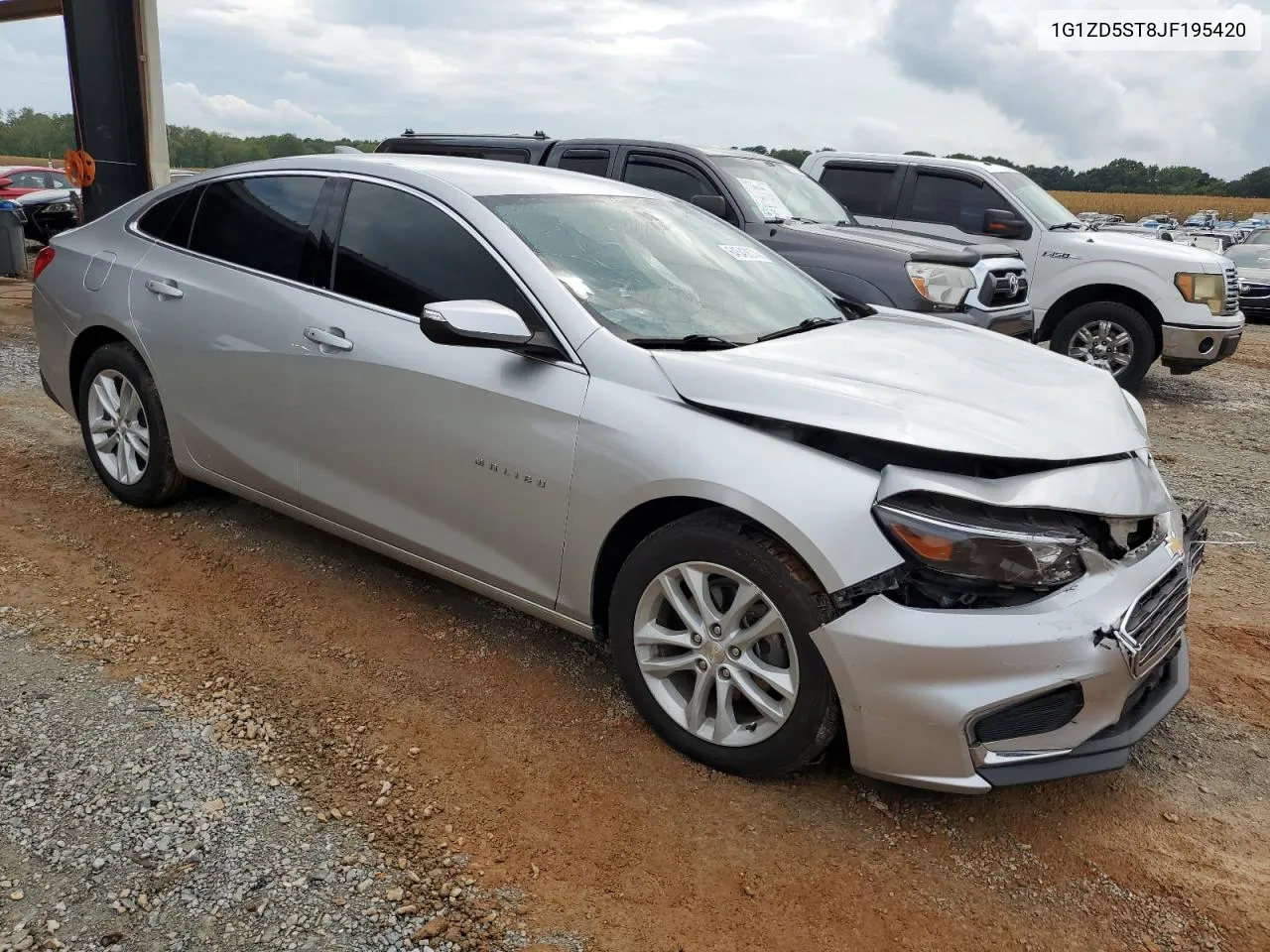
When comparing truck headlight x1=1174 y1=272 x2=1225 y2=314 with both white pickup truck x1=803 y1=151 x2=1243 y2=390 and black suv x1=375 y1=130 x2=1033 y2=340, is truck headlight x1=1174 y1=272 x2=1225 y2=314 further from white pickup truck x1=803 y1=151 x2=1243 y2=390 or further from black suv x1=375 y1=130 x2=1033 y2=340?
black suv x1=375 y1=130 x2=1033 y2=340

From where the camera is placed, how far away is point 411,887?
95.4 inches

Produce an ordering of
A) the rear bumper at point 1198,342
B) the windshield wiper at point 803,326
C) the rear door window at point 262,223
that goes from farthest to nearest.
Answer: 1. the rear bumper at point 1198,342
2. the rear door window at point 262,223
3. the windshield wiper at point 803,326

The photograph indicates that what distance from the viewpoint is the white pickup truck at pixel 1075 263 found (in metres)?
8.93

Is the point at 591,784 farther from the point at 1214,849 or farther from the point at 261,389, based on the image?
the point at 261,389

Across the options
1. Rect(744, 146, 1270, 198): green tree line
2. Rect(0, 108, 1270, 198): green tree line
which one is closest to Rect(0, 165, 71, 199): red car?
Rect(0, 108, 1270, 198): green tree line

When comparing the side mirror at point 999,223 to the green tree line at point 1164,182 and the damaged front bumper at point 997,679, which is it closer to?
the damaged front bumper at point 997,679

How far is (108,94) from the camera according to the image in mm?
10734

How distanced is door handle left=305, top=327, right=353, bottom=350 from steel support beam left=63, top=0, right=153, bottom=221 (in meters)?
8.79

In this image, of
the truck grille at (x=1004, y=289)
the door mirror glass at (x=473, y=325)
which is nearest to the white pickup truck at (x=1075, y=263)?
the truck grille at (x=1004, y=289)

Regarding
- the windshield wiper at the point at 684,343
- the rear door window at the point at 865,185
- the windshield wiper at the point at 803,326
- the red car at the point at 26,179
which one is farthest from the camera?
the red car at the point at 26,179

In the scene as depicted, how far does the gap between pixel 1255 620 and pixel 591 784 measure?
3025mm

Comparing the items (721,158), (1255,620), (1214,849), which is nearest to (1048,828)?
(1214,849)

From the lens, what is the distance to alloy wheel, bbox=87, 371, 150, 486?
4512 millimetres

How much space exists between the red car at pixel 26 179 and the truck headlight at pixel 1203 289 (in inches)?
692
